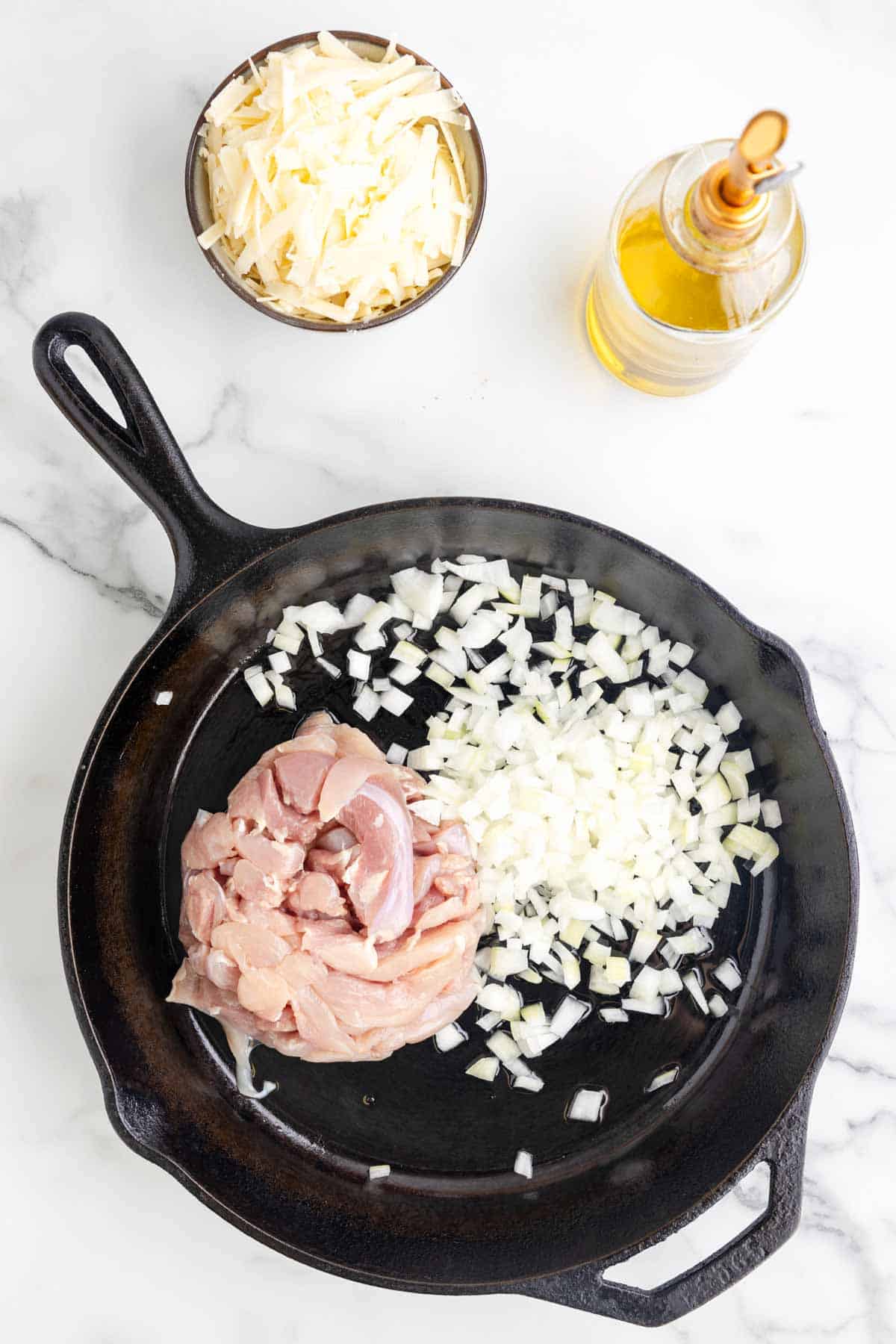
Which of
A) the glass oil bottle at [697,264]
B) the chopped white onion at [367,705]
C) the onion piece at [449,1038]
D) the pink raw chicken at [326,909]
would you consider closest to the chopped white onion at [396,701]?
the chopped white onion at [367,705]

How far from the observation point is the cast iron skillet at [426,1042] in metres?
1.66

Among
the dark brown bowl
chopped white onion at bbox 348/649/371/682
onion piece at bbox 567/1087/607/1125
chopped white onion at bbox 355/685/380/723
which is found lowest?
onion piece at bbox 567/1087/607/1125

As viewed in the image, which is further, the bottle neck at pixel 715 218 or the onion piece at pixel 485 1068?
the onion piece at pixel 485 1068

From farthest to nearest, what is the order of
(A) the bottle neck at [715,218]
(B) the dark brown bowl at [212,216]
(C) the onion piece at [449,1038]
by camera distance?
(C) the onion piece at [449,1038]
(B) the dark brown bowl at [212,216]
(A) the bottle neck at [715,218]

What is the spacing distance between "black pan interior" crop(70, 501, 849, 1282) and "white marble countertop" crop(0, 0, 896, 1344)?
0.44 feet

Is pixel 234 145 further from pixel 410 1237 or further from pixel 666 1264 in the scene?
pixel 666 1264

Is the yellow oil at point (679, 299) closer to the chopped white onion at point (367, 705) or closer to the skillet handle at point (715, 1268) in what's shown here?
the chopped white onion at point (367, 705)

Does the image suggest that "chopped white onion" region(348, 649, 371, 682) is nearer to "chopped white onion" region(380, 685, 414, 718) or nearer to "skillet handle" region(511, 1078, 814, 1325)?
"chopped white onion" region(380, 685, 414, 718)

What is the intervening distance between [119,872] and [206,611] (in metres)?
0.47

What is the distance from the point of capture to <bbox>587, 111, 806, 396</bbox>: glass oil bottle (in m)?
1.41

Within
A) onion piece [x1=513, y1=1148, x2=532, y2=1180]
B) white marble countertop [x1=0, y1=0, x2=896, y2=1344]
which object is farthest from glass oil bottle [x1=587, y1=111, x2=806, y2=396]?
onion piece [x1=513, y1=1148, x2=532, y2=1180]

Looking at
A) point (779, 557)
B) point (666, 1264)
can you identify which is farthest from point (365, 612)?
point (666, 1264)

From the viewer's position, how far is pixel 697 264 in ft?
4.91

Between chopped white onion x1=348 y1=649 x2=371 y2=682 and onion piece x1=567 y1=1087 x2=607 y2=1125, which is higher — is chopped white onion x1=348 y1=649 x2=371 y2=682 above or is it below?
above
